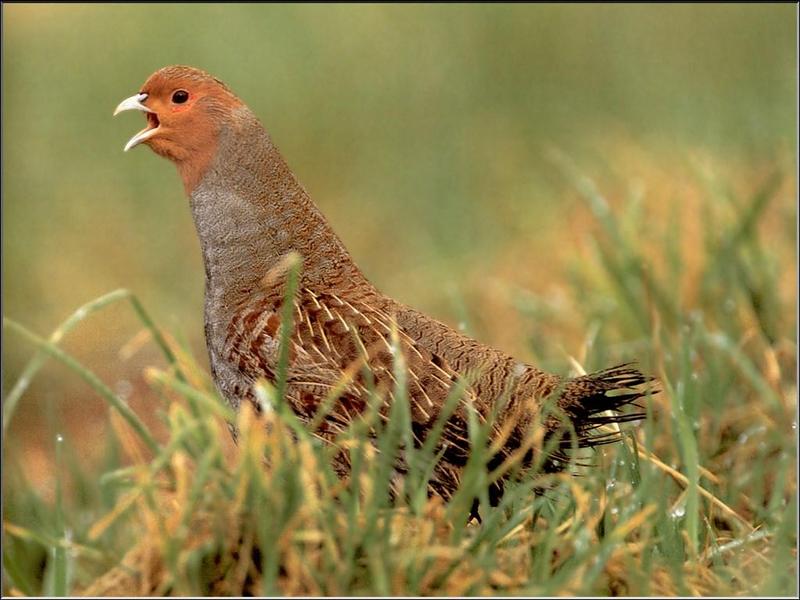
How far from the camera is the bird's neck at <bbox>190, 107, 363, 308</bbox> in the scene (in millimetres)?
3209

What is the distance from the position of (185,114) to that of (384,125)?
4.99 meters

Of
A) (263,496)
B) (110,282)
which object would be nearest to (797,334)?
(263,496)

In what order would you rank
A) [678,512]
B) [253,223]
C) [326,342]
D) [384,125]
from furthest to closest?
[384,125] < [253,223] < [326,342] < [678,512]

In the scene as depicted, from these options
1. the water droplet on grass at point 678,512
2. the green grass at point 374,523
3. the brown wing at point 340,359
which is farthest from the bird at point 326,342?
the water droplet on grass at point 678,512

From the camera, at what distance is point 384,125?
839 cm

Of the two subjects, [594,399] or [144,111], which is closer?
[594,399]

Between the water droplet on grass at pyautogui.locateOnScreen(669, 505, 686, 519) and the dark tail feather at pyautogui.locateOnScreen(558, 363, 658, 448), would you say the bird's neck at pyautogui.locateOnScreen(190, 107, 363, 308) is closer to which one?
the dark tail feather at pyautogui.locateOnScreen(558, 363, 658, 448)

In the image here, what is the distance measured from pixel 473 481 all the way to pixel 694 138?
15.6ft

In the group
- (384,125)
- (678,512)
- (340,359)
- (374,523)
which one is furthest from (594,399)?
(384,125)

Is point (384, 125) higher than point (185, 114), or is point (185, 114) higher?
point (384, 125)

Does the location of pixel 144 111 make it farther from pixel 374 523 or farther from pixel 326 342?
pixel 374 523

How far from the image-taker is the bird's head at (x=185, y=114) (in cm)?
342

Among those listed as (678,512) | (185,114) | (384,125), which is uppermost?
(384,125)

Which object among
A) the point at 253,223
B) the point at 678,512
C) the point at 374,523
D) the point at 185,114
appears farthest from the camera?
the point at 185,114
